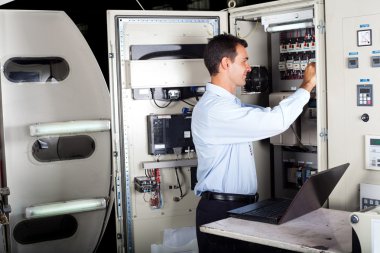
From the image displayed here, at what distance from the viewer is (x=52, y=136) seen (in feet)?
13.9

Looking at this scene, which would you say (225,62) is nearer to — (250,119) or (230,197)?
(250,119)

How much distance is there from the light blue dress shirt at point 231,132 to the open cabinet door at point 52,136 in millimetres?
1344

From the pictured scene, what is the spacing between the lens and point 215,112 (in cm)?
317

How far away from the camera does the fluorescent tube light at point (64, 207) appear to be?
4.09 metres

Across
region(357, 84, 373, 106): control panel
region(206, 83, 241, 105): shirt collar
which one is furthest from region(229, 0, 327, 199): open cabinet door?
region(206, 83, 241, 105): shirt collar

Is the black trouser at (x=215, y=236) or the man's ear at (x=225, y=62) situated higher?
the man's ear at (x=225, y=62)

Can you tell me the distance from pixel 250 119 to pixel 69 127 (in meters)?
1.70

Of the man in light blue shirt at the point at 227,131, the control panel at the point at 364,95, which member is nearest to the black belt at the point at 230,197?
the man in light blue shirt at the point at 227,131

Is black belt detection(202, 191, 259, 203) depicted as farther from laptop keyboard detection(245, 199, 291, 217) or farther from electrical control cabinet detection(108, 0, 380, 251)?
electrical control cabinet detection(108, 0, 380, 251)

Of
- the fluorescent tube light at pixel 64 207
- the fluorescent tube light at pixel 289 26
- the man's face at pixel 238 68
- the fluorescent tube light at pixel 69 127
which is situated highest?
the fluorescent tube light at pixel 289 26

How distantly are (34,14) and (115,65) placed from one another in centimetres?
89

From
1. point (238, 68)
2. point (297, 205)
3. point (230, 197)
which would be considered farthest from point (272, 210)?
point (238, 68)

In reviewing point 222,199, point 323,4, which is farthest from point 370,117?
point 222,199

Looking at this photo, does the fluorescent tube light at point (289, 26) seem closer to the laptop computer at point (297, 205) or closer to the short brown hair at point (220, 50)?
the short brown hair at point (220, 50)
